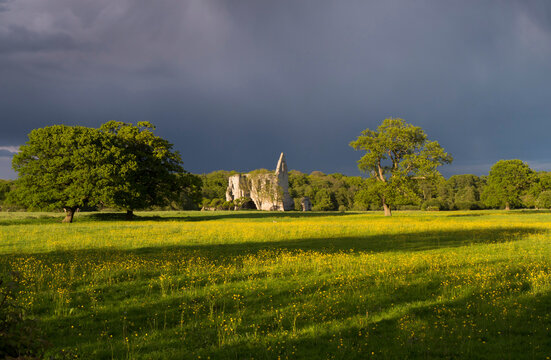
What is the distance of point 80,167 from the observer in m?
45.2

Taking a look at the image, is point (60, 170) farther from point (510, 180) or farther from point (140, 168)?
point (510, 180)

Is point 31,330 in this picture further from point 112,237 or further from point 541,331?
point 112,237

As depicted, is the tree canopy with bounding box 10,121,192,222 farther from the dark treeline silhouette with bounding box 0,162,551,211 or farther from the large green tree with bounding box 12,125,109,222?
the dark treeline silhouette with bounding box 0,162,551,211

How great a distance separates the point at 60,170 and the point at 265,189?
86.0 m

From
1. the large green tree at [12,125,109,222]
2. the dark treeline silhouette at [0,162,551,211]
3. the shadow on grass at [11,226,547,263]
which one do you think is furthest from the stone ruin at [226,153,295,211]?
the shadow on grass at [11,226,547,263]

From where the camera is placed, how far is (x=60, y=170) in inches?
1801

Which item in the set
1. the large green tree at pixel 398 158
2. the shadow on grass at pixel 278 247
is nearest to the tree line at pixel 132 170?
the large green tree at pixel 398 158

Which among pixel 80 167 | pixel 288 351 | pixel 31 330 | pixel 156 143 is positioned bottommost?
pixel 288 351

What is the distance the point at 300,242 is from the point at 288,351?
17.2 m

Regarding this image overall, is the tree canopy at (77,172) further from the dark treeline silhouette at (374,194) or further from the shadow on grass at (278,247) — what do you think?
the shadow on grass at (278,247)

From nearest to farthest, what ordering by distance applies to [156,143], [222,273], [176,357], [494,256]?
[176,357] → [222,273] → [494,256] → [156,143]

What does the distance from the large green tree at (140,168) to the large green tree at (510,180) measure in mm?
69408

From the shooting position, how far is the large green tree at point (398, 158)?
51938mm

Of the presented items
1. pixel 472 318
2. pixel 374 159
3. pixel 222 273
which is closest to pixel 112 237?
pixel 222 273
